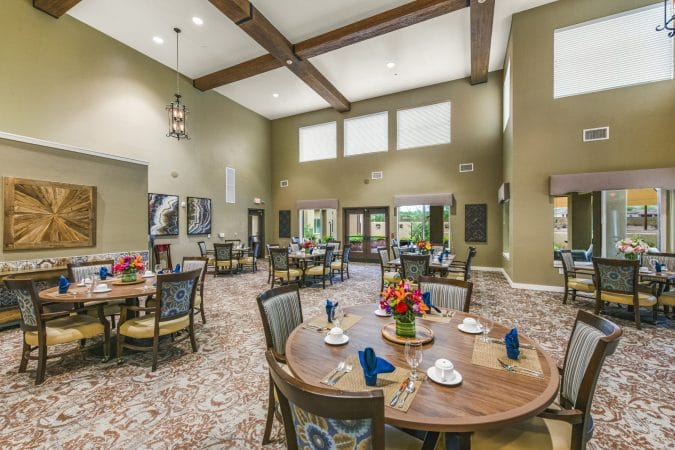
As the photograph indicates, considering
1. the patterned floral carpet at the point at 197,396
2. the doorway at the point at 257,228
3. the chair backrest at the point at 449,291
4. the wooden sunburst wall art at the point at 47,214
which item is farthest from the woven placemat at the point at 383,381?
the doorway at the point at 257,228

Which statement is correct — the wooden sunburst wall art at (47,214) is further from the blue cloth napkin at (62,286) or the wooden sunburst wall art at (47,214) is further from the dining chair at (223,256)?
the blue cloth napkin at (62,286)

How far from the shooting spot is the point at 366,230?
10984 mm

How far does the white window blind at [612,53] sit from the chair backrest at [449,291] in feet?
19.6

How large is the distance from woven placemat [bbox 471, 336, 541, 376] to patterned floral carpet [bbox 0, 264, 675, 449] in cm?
113

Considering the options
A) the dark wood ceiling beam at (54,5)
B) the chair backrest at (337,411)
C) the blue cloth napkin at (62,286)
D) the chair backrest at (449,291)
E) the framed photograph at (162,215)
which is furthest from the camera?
the framed photograph at (162,215)

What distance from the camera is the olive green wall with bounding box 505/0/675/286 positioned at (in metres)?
5.38

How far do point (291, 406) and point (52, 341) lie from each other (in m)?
3.14

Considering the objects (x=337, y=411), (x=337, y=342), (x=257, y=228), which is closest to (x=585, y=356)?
(x=337, y=342)

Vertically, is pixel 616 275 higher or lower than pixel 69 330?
higher

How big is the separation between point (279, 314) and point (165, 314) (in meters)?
1.65

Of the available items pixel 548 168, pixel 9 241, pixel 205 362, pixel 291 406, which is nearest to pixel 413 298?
pixel 291 406

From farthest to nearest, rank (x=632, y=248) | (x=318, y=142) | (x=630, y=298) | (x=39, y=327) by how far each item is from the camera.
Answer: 1. (x=318, y=142)
2. (x=632, y=248)
3. (x=630, y=298)
4. (x=39, y=327)

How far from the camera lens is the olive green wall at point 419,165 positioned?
8.97 metres

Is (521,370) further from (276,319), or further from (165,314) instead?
(165,314)
